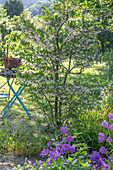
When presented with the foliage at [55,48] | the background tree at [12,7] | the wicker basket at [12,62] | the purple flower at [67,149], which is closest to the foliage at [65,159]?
the purple flower at [67,149]

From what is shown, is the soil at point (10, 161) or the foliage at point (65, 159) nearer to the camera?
the foliage at point (65, 159)

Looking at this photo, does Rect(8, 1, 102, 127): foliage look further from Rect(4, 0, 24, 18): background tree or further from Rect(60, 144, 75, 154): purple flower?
Rect(4, 0, 24, 18): background tree

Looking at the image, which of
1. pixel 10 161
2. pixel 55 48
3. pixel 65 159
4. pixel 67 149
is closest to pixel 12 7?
pixel 55 48

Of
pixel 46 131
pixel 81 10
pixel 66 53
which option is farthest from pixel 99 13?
pixel 46 131

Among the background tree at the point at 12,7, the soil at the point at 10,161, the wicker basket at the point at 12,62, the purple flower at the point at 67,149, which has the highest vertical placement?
the background tree at the point at 12,7

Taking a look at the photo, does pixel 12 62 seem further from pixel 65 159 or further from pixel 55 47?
pixel 65 159

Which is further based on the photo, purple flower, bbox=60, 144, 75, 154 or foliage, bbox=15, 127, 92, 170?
purple flower, bbox=60, 144, 75, 154

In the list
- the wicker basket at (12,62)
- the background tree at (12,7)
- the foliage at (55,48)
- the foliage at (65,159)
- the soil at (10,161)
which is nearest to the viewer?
the foliage at (65,159)

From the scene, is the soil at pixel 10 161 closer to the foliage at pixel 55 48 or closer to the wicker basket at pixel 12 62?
the foliage at pixel 55 48

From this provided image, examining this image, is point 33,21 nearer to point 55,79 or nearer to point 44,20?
point 44,20

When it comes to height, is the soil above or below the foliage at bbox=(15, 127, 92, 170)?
below

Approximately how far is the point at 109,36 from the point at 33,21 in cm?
1209

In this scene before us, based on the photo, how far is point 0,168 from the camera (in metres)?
2.63

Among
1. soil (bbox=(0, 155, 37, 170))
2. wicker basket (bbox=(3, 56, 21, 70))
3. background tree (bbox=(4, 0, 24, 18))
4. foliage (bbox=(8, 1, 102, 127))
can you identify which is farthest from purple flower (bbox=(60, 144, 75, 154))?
background tree (bbox=(4, 0, 24, 18))
